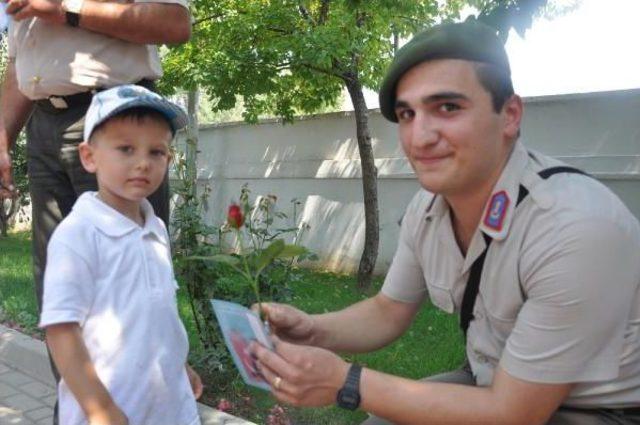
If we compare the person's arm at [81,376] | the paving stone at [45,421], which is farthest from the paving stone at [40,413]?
the person's arm at [81,376]

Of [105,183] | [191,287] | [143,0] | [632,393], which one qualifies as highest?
[143,0]

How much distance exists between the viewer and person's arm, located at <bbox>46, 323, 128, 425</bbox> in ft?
5.61

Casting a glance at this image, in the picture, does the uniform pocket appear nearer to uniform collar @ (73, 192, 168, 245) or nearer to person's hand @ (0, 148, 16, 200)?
uniform collar @ (73, 192, 168, 245)

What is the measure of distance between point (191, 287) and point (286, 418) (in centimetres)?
103

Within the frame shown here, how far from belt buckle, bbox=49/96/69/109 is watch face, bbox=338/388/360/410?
1433 mm

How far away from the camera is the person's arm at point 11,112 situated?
2541 mm

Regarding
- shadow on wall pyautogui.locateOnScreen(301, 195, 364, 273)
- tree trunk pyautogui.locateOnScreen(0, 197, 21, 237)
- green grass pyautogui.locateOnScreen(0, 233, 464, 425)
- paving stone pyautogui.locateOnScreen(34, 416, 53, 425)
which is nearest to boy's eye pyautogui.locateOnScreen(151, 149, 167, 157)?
green grass pyautogui.locateOnScreen(0, 233, 464, 425)

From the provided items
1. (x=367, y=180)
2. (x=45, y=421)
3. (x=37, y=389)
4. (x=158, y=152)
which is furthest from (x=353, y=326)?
(x=367, y=180)

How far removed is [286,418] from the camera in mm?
3125

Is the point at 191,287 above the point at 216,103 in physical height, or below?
below

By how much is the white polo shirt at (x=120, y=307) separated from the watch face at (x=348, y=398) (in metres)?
0.58

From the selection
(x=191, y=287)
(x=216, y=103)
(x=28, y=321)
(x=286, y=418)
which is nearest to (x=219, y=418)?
(x=286, y=418)

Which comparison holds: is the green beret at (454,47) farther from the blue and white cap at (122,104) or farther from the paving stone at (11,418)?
the paving stone at (11,418)

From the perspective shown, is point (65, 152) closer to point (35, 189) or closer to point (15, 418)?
point (35, 189)
